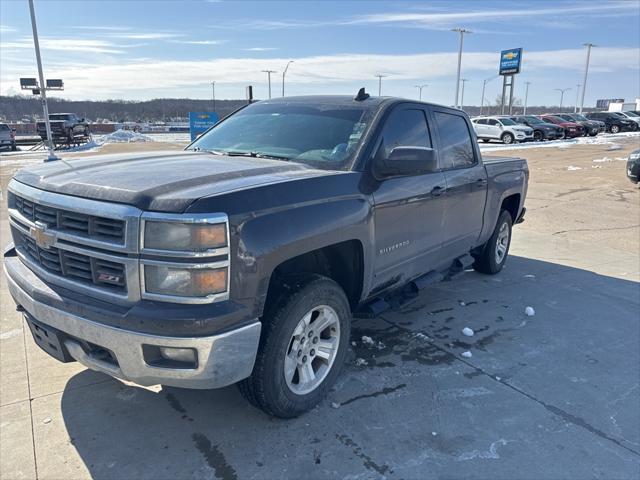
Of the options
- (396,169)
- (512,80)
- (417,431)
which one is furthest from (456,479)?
(512,80)

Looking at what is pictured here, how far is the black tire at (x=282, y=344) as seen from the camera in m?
2.73

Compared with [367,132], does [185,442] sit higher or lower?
lower

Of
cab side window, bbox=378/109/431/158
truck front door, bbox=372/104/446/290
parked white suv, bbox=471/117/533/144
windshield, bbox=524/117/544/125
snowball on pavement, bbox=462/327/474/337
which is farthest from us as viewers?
windshield, bbox=524/117/544/125

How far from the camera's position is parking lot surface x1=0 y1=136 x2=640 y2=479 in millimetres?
2668

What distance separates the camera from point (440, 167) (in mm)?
4262

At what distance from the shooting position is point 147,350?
7.81ft

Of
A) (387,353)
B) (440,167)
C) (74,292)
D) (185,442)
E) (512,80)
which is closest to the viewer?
(74,292)

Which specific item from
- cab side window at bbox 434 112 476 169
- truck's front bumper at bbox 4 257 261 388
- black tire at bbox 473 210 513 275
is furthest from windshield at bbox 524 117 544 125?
truck's front bumper at bbox 4 257 261 388

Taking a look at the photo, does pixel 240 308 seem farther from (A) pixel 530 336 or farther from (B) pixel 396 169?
(A) pixel 530 336

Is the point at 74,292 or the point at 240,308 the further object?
the point at 74,292

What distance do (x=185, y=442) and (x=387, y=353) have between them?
5.66 feet

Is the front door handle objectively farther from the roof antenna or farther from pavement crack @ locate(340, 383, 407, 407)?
pavement crack @ locate(340, 383, 407, 407)

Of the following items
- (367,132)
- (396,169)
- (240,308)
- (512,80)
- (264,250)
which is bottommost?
(240,308)

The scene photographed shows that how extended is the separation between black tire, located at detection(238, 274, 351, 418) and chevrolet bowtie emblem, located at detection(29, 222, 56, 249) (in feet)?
3.98
